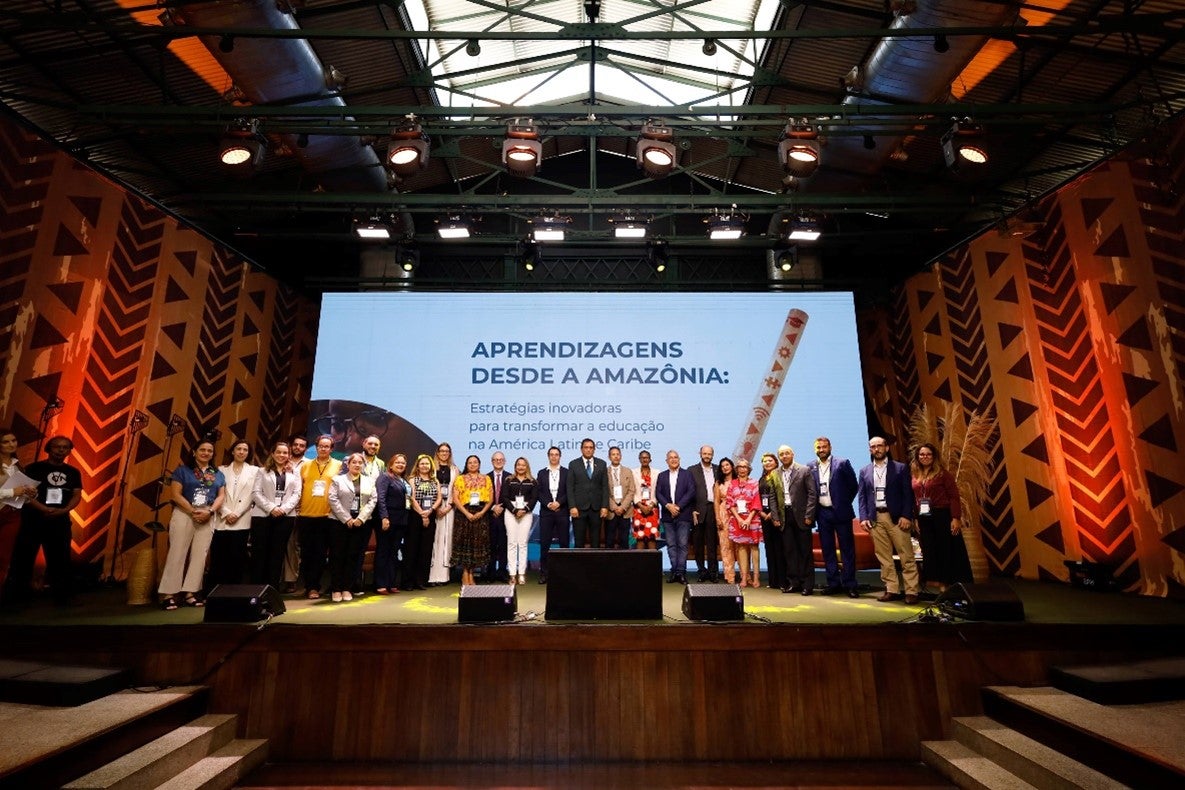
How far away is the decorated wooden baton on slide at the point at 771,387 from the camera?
7.39 m

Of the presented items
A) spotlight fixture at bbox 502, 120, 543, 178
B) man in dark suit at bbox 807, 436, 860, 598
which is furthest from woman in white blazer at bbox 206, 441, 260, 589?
man in dark suit at bbox 807, 436, 860, 598

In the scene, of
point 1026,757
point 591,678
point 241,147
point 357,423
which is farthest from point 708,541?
point 241,147

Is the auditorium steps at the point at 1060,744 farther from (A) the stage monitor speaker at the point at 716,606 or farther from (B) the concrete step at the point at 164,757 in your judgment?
(B) the concrete step at the point at 164,757

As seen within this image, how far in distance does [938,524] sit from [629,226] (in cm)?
459

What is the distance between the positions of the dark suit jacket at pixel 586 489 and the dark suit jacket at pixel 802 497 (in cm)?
176

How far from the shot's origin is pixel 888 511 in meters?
4.70

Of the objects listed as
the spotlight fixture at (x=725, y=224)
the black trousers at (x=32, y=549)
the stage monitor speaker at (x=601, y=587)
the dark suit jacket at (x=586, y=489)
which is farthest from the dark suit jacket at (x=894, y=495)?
the black trousers at (x=32, y=549)

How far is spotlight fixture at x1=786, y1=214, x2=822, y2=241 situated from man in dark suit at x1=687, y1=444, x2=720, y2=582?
10.3ft

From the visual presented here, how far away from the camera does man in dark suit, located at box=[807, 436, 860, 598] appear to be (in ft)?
16.3

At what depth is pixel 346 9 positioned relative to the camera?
5.62m

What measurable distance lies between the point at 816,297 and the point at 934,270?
1713 millimetres

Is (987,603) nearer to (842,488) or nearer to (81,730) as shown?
(842,488)

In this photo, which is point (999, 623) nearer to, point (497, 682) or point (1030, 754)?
point (1030, 754)

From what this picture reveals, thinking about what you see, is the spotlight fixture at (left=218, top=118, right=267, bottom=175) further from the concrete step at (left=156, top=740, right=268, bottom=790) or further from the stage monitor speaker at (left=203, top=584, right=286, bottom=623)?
the concrete step at (left=156, top=740, right=268, bottom=790)
